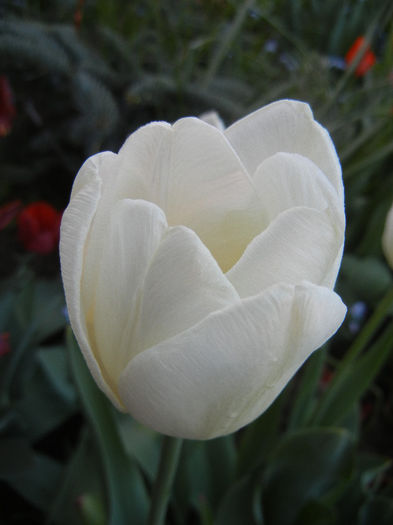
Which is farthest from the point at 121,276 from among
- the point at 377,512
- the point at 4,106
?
the point at 4,106

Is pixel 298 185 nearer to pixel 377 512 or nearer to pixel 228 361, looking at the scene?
pixel 228 361

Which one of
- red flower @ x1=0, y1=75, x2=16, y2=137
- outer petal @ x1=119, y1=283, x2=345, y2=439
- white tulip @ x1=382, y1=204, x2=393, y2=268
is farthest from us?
red flower @ x1=0, y1=75, x2=16, y2=137

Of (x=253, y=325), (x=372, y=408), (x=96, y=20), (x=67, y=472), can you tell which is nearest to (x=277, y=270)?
(x=253, y=325)

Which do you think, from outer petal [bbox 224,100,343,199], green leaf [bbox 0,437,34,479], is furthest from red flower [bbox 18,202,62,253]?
outer petal [bbox 224,100,343,199]

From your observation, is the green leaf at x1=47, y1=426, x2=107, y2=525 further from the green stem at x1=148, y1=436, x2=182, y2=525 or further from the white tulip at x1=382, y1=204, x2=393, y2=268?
the white tulip at x1=382, y1=204, x2=393, y2=268

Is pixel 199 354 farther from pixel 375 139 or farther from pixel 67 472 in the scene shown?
pixel 375 139

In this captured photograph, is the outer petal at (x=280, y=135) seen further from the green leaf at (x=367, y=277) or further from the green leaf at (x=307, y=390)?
the green leaf at (x=367, y=277)

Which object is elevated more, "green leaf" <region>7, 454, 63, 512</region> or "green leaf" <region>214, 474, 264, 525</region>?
"green leaf" <region>214, 474, 264, 525</region>
